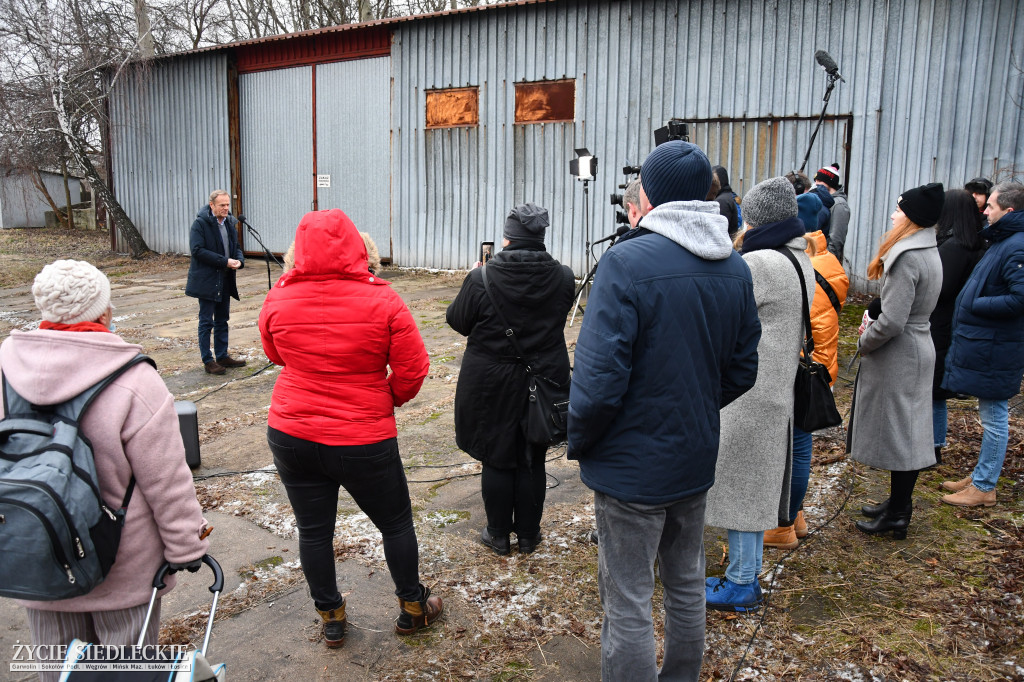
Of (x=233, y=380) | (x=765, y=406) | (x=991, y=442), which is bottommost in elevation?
(x=233, y=380)

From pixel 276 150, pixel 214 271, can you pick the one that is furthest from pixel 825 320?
pixel 276 150

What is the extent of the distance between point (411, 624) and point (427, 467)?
205 cm

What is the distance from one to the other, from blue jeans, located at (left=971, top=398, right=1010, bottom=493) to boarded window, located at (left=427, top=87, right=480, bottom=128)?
10.2 m

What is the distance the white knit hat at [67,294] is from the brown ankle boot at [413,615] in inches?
68.2

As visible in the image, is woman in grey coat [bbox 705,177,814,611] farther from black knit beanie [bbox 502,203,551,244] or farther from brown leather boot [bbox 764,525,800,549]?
black knit beanie [bbox 502,203,551,244]

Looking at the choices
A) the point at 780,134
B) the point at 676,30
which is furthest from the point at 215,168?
the point at 780,134

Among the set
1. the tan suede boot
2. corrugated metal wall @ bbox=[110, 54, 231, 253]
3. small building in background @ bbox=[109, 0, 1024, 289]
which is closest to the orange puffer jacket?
the tan suede boot

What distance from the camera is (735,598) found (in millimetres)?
3352

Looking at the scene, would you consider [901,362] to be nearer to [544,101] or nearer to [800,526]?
[800,526]

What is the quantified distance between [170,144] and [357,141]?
5.33 metres

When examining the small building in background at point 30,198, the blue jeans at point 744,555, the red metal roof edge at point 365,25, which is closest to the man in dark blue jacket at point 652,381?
the blue jeans at point 744,555

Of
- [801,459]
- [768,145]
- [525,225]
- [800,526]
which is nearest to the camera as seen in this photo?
[525,225]

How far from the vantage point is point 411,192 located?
14000 mm

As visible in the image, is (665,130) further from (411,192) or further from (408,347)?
(411,192)
